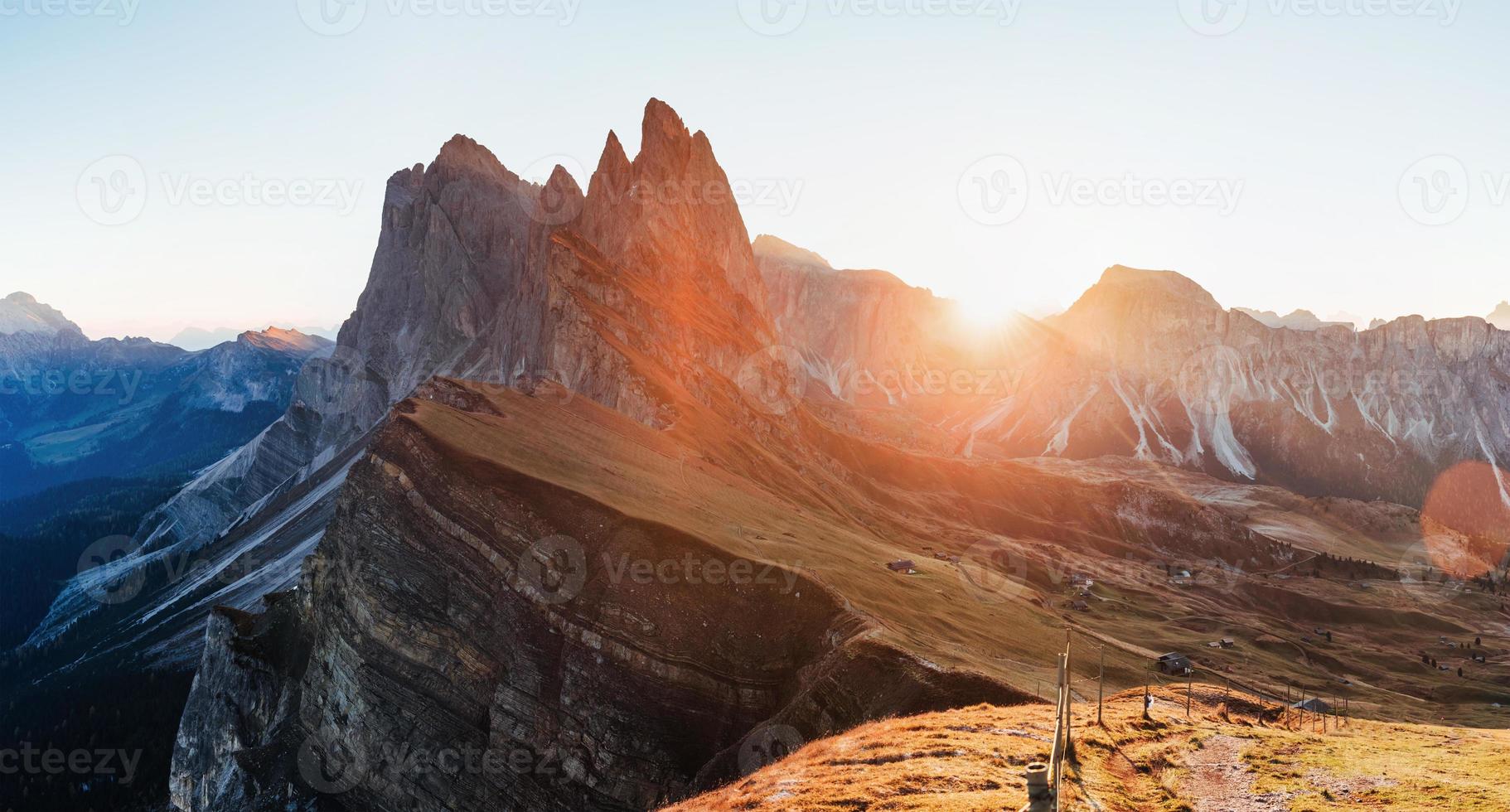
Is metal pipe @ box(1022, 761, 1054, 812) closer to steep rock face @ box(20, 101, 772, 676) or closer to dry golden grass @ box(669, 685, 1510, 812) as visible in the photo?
dry golden grass @ box(669, 685, 1510, 812)

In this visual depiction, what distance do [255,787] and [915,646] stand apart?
55.2 metres

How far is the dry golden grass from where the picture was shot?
952 inches

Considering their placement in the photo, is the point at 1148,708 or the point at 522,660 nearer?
the point at 1148,708

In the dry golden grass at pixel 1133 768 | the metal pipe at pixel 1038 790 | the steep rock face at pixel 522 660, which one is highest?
the metal pipe at pixel 1038 790

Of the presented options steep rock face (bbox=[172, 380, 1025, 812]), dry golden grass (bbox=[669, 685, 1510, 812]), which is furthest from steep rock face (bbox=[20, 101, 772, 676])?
dry golden grass (bbox=[669, 685, 1510, 812])

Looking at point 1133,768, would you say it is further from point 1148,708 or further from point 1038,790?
point 1038,790

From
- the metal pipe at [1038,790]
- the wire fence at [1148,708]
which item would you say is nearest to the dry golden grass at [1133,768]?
Result: the wire fence at [1148,708]

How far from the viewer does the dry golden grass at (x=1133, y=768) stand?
2417cm

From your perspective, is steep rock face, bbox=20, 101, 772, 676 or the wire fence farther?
steep rock face, bbox=20, 101, 772, 676

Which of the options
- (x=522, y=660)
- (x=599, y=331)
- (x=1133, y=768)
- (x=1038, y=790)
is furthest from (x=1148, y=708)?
(x=599, y=331)

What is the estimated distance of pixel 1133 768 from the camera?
28.2m

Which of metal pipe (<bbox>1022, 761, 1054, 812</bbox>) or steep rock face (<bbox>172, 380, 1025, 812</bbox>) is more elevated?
metal pipe (<bbox>1022, 761, 1054, 812</bbox>)

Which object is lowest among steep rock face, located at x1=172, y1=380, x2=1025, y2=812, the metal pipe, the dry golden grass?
steep rock face, located at x1=172, y1=380, x2=1025, y2=812

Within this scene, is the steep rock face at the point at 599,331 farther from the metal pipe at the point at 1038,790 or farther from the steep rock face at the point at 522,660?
the metal pipe at the point at 1038,790
